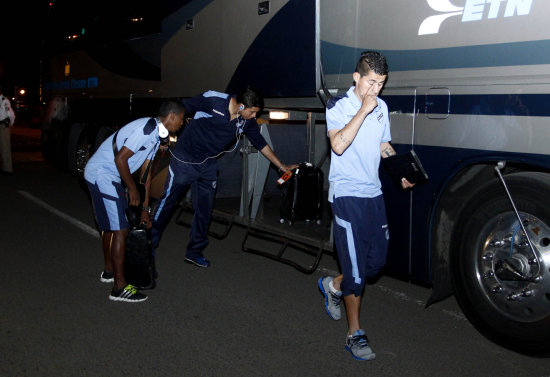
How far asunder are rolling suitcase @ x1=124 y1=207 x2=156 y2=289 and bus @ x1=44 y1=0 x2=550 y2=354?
1.84 metres

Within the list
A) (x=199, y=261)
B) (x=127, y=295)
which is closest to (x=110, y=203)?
(x=127, y=295)

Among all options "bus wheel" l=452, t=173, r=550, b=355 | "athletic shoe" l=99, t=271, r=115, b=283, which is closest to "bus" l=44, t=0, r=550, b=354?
"bus wheel" l=452, t=173, r=550, b=355

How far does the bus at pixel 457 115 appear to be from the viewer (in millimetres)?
3877

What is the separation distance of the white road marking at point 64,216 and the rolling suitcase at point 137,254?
2391 millimetres

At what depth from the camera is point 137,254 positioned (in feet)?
17.3

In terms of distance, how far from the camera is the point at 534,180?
3.91m

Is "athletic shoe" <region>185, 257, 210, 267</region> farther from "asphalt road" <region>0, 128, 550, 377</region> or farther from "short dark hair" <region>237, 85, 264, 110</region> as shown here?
"short dark hair" <region>237, 85, 264, 110</region>

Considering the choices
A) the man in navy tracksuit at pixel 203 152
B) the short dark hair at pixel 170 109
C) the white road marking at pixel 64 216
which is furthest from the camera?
the white road marking at pixel 64 216

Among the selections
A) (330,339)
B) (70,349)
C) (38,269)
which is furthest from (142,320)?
(38,269)

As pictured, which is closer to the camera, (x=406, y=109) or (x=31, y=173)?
(x=406, y=109)

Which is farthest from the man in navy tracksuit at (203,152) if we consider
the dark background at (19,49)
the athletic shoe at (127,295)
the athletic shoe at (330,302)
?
the dark background at (19,49)

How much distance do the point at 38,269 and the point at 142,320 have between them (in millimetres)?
1860

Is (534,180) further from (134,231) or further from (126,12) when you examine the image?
(126,12)

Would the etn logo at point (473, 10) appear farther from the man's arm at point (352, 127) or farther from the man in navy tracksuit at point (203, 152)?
the man in navy tracksuit at point (203, 152)
